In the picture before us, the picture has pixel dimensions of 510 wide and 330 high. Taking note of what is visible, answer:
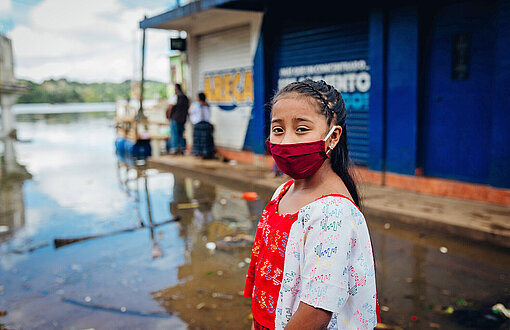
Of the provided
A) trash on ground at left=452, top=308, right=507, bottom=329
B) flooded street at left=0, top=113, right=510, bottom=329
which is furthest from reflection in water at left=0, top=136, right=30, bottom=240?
trash on ground at left=452, top=308, right=507, bottom=329

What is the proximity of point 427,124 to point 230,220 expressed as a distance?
133 inches

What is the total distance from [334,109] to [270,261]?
56cm

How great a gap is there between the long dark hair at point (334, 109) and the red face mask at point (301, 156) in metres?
0.07

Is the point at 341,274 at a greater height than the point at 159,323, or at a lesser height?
greater

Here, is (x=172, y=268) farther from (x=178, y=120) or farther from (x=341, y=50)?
(x=178, y=120)

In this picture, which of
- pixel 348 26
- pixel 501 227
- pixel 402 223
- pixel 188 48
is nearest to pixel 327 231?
pixel 501 227

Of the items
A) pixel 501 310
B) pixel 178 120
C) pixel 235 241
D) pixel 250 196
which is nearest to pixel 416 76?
pixel 250 196

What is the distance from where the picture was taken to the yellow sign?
34.6 ft

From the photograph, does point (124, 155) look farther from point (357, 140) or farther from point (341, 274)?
point (341, 274)

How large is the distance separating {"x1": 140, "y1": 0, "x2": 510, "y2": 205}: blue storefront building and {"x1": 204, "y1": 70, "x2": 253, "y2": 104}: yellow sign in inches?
58.8

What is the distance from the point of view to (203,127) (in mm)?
11109

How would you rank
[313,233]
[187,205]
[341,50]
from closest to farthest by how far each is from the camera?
1. [313,233]
2. [187,205]
3. [341,50]

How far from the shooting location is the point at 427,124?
261 inches

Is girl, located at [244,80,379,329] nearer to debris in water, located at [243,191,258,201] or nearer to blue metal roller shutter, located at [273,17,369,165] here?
blue metal roller shutter, located at [273,17,369,165]
